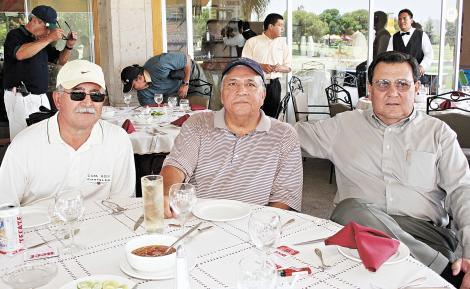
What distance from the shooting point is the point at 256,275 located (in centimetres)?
132

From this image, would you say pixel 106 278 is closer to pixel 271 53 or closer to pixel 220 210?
pixel 220 210

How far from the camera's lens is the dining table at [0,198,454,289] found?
1420mm

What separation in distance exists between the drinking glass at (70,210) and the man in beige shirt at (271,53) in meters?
5.81

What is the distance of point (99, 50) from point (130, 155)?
238 inches

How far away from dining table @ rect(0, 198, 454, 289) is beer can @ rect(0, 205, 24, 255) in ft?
0.11

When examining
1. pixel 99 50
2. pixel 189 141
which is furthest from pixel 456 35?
pixel 189 141

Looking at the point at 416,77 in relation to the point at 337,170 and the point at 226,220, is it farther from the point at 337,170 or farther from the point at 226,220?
the point at 226,220

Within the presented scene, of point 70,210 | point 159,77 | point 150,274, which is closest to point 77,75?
point 70,210

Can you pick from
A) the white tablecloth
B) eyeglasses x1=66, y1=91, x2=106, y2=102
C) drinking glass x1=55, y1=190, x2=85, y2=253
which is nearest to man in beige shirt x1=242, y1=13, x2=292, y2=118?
the white tablecloth

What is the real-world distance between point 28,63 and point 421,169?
4192mm

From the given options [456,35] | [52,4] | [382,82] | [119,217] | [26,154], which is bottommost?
[119,217]

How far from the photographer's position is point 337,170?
2.68 m

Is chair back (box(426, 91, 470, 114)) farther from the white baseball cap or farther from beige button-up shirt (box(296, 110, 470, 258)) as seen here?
the white baseball cap

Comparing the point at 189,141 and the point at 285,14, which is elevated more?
the point at 285,14
